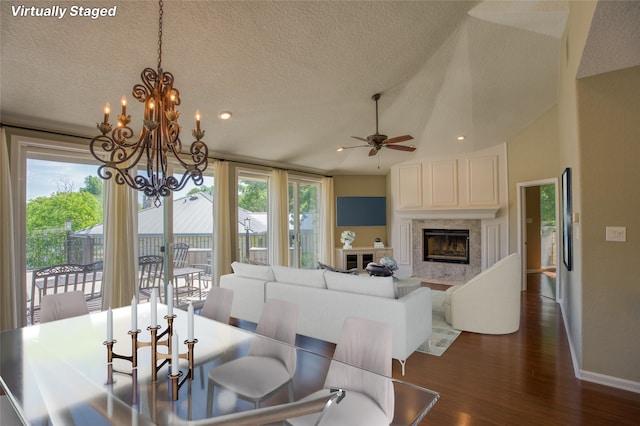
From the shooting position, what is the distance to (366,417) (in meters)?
1.45

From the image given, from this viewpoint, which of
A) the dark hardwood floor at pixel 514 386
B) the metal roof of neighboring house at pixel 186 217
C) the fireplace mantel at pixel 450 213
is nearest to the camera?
the dark hardwood floor at pixel 514 386

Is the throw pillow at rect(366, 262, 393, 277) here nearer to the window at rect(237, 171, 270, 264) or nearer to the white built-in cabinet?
the window at rect(237, 171, 270, 264)

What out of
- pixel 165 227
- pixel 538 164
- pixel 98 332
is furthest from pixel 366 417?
pixel 538 164

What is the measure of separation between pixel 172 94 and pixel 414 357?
312 cm

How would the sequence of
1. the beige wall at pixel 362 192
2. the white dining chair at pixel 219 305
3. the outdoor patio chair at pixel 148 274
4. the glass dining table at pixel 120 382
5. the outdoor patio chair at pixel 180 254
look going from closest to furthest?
the glass dining table at pixel 120 382
the white dining chair at pixel 219 305
the outdoor patio chair at pixel 148 274
the outdoor patio chair at pixel 180 254
the beige wall at pixel 362 192

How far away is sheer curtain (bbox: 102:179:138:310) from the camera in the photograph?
4.00m

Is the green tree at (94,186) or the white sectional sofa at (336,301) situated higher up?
the green tree at (94,186)

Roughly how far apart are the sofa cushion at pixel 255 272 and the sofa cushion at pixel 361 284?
83 centimetres

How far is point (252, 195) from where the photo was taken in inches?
244

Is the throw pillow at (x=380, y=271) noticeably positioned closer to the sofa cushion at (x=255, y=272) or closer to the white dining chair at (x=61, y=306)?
the sofa cushion at (x=255, y=272)

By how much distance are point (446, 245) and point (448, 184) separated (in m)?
1.36

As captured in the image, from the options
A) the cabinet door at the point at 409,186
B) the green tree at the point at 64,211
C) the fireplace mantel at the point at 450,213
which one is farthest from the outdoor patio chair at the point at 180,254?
the cabinet door at the point at 409,186

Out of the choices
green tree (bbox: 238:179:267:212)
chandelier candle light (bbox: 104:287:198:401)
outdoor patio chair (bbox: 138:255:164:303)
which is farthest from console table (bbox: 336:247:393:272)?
chandelier candle light (bbox: 104:287:198:401)

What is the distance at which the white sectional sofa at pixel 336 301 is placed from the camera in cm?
295
